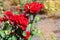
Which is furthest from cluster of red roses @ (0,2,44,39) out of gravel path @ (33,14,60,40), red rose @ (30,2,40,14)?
gravel path @ (33,14,60,40)

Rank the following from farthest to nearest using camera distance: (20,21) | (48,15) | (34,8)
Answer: (48,15) → (34,8) → (20,21)

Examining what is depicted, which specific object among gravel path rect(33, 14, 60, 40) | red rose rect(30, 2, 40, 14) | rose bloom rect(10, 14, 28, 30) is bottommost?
gravel path rect(33, 14, 60, 40)

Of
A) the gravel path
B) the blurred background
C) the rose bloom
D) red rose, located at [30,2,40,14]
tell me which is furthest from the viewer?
the blurred background

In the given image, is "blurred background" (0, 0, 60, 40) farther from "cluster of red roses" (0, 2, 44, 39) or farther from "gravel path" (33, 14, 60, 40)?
"cluster of red roses" (0, 2, 44, 39)

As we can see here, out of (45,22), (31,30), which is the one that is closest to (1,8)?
(45,22)

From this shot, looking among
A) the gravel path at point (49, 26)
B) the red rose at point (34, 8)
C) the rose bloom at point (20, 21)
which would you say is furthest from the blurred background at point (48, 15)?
the rose bloom at point (20, 21)

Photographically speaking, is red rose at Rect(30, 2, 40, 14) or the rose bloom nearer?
the rose bloom

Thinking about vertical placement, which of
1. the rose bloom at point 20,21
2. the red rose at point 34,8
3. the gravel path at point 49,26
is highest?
the red rose at point 34,8

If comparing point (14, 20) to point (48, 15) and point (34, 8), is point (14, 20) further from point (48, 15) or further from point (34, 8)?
point (48, 15)

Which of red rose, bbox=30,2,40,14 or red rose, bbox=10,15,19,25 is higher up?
red rose, bbox=30,2,40,14

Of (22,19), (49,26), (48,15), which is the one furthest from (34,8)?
(48,15)

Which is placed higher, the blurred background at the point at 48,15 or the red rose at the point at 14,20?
the red rose at the point at 14,20

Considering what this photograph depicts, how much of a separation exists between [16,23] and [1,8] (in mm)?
3184

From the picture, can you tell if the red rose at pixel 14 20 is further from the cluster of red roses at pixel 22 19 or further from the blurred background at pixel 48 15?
the blurred background at pixel 48 15
